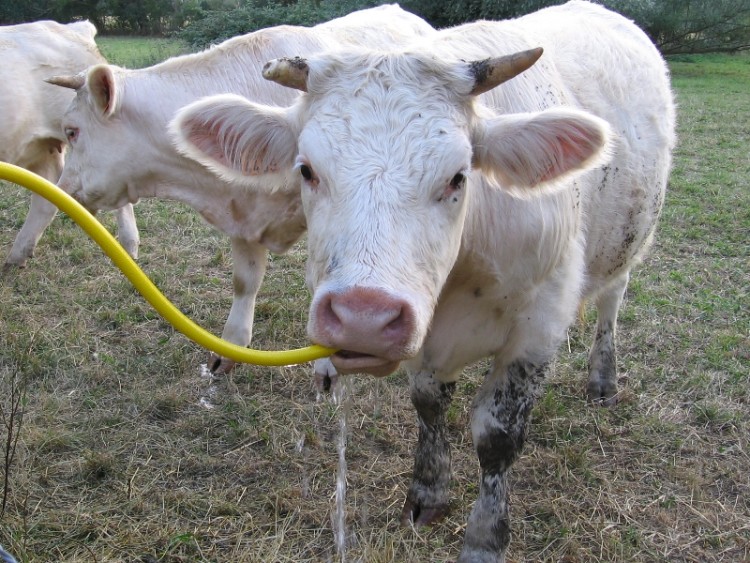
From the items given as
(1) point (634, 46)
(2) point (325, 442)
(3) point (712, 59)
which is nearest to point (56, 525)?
(2) point (325, 442)

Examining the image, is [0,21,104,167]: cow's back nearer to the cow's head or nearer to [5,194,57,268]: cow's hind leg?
[5,194,57,268]: cow's hind leg

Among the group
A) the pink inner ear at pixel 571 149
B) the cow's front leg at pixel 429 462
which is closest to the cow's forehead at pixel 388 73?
the pink inner ear at pixel 571 149

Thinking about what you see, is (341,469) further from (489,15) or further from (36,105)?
(489,15)

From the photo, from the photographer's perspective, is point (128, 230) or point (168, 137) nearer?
point (168, 137)

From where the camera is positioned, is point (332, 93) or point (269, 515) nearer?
point (332, 93)

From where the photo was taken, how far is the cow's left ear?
2195 millimetres

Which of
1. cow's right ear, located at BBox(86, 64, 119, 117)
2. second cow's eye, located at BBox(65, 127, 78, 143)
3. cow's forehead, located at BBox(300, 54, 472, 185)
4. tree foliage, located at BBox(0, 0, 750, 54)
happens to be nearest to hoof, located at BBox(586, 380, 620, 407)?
cow's forehead, located at BBox(300, 54, 472, 185)

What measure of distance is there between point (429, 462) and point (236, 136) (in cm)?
162

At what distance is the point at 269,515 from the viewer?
304cm

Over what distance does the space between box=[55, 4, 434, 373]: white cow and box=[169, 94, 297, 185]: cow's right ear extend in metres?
1.26

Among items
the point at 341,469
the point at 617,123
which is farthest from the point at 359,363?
the point at 617,123

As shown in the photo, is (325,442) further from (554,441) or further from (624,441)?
(624,441)

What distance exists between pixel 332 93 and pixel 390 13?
2.96 meters

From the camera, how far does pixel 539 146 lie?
2.24 meters
